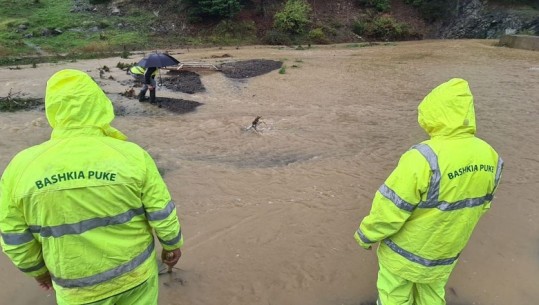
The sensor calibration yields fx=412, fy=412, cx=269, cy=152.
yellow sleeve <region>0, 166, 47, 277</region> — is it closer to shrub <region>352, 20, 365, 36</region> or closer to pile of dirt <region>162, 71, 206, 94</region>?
pile of dirt <region>162, 71, 206, 94</region>

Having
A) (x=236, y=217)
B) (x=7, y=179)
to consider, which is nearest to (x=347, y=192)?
(x=236, y=217)

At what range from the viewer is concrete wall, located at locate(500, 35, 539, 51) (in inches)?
831

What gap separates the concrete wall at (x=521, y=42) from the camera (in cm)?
2111

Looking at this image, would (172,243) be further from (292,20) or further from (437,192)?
(292,20)

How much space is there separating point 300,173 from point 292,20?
2275 centimetres

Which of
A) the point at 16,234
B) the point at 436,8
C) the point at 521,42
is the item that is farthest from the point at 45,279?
the point at 436,8

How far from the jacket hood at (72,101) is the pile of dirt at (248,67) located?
1294 cm

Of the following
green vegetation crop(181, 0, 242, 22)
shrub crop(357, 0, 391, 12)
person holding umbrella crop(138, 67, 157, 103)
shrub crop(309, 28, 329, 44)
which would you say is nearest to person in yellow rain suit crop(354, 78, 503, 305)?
person holding umbrella crop(138, 67, 157, 103)

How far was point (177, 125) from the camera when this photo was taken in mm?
9641

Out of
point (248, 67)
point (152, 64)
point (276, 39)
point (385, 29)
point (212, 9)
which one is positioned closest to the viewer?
point (152, 64)

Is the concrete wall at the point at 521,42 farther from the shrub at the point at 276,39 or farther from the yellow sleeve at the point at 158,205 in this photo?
the yellow sleeve at the point at 158,205

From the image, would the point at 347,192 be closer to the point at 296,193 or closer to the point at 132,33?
the point at 296,193

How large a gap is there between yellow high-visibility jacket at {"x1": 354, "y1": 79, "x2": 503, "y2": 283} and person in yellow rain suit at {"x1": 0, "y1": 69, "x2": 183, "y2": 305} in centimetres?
143

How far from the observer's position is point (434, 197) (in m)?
2.58
